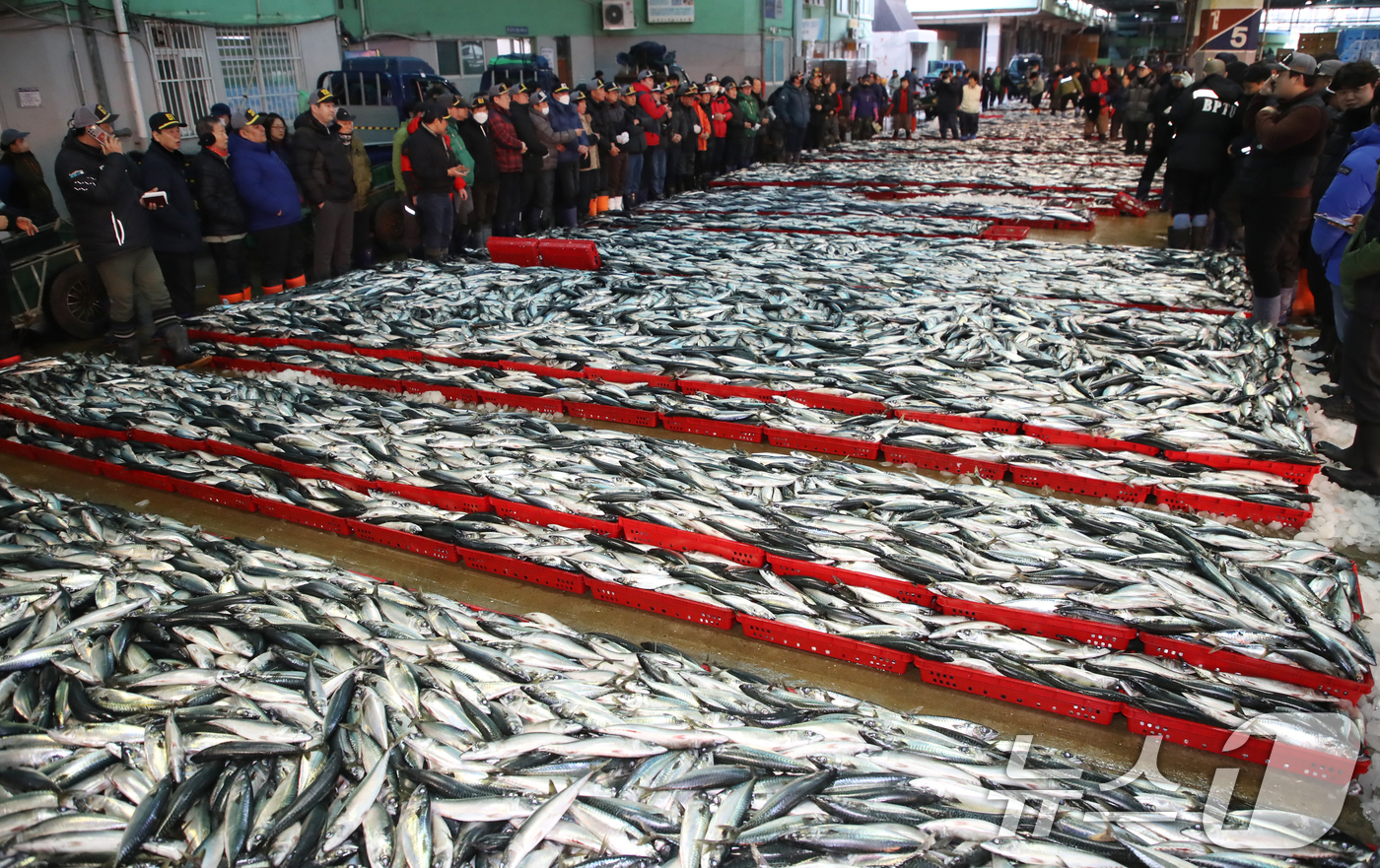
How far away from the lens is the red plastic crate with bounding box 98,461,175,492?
16.6 feet

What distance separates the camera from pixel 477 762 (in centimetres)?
262

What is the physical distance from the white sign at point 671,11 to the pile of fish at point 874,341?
21.8 metres

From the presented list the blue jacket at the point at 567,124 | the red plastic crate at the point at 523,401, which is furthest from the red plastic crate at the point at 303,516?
the blue jacket at the point at 567,124

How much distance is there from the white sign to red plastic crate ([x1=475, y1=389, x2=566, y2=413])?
24.6 m

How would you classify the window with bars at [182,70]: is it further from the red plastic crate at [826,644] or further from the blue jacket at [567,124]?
the red plastic crate at [826,644]

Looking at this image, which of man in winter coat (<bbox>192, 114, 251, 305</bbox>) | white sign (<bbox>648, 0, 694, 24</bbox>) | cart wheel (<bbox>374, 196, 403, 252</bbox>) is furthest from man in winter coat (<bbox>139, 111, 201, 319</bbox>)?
white sign (<bbox>648, 0, 694, 24</bbox>)

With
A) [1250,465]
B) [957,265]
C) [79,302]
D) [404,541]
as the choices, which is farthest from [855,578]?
[79,302]

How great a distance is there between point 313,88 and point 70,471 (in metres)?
12.5

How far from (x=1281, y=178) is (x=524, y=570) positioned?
6.40m

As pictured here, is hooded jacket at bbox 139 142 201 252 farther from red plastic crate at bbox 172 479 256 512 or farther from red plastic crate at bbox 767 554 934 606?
red plastic crate at bbox 767 554 934 606

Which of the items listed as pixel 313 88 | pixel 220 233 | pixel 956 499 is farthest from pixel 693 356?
pixel 313 88

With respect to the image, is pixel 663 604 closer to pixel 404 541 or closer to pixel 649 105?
pixel 404 541

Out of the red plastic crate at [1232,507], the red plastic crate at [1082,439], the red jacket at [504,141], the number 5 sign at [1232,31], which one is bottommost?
the red plastic crate at [1232,507]

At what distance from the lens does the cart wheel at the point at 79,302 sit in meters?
7.55
